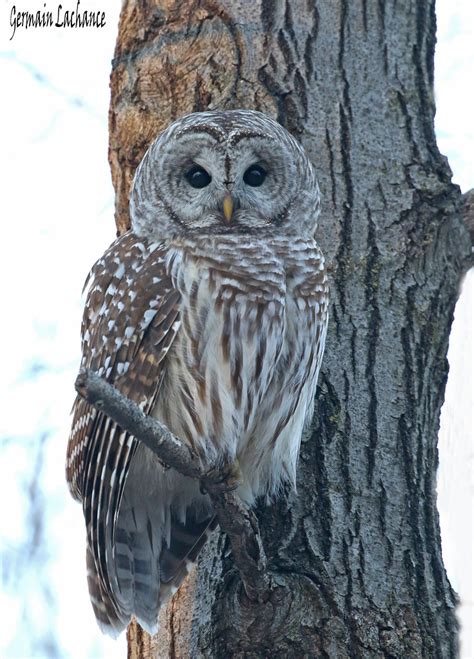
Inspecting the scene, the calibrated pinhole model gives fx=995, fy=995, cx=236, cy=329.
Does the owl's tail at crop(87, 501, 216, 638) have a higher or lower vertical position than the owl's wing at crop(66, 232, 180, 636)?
lower

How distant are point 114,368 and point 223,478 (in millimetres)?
704

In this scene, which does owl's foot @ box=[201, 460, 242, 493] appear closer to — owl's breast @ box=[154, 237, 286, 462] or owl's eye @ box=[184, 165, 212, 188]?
owl's breast @ box=[154, 237, 286, 462]

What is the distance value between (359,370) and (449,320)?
368 mm

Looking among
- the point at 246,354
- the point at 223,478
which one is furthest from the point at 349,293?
the point at 223,478

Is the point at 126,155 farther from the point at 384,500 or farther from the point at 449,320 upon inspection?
the point at 384,500

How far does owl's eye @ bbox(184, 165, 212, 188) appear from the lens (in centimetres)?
353

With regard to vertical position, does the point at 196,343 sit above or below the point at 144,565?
above

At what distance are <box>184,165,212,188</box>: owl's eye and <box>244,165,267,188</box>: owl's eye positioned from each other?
14 centimetres

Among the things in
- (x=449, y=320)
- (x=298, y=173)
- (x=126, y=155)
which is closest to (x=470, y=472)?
(x=449, y=320)

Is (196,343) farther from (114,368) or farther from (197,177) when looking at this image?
(197,177)

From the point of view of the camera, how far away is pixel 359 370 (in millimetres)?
3168

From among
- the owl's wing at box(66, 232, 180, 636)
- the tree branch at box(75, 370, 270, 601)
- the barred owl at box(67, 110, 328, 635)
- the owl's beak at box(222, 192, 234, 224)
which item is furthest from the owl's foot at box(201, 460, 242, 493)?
the owl's beak at box(222, 192, 234, 224)

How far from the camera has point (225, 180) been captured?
3424mm

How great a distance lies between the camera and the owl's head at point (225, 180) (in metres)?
3.38
